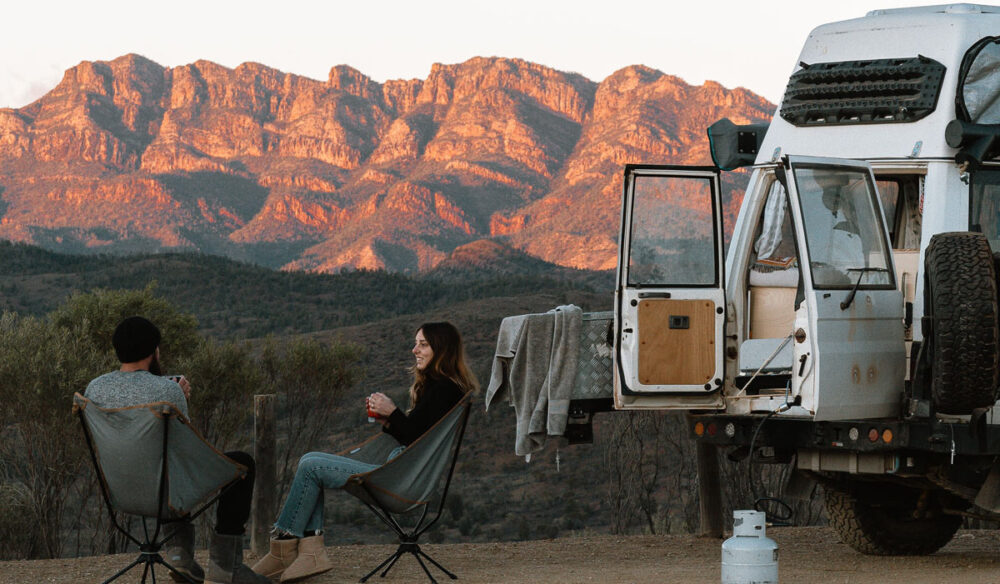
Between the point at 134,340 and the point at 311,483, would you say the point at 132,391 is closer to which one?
the point at 134,340

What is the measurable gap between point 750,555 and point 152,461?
2.73 metres

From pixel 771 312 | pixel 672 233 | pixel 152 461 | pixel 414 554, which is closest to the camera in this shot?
pixel 152 461

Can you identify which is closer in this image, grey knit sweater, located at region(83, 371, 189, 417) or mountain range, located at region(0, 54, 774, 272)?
grey knit sweater, located at region(83, 371, 189, 417)

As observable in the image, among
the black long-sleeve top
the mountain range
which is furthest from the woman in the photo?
the mountain range

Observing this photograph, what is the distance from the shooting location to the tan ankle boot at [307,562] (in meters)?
6.41

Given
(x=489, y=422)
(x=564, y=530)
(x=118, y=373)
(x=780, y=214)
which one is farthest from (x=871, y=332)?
(x=489, y=422)

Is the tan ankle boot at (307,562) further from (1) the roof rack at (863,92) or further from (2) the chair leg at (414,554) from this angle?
(1) the roof rack at (863,92)

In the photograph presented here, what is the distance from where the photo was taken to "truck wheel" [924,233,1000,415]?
6.03 meters

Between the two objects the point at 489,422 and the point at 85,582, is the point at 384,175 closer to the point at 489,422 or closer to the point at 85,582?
the point at 489,422

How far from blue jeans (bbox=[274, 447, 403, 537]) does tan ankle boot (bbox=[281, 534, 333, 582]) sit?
9cm

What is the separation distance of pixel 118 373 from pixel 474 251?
62794 mm

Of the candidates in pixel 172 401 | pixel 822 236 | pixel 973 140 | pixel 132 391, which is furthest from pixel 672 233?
pixel 132 391

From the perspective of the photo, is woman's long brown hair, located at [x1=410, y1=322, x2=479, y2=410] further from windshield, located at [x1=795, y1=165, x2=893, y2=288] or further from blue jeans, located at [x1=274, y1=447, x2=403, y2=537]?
windshield, located at [x1=795, y1=165, x2=893, y2=288]

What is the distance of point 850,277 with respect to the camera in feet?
21.4
